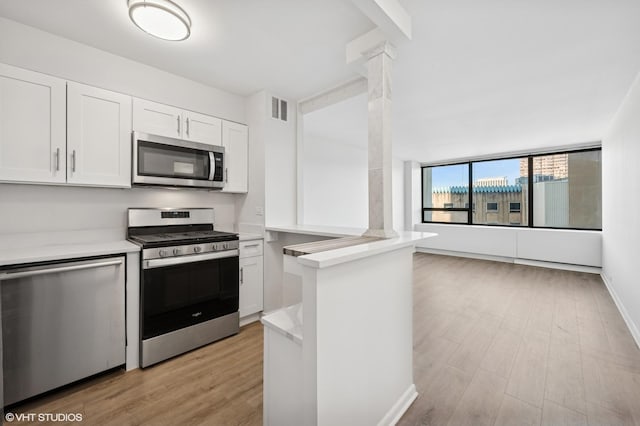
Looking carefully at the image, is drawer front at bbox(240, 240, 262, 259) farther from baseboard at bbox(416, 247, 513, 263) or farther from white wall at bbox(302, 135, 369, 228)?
baseboard at bbox(416, 247, 513, 263)

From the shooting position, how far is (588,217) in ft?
16.9

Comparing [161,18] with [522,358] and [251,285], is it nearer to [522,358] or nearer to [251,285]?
[251,285]

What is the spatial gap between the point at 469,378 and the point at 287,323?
4.94 feet

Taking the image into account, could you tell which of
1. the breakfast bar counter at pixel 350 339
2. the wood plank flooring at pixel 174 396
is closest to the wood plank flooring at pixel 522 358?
the breakfast bar counter at pixel 350 339

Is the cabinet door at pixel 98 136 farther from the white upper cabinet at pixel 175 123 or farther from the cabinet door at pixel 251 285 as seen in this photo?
the cabinet door at pixel 251 285

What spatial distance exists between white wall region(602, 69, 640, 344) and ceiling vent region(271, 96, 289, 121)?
3.32m

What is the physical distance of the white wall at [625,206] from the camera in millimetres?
2490

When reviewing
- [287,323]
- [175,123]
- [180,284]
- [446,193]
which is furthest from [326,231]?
[446,193]

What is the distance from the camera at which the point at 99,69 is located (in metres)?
2.23

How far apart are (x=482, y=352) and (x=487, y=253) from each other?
4315 millimetres

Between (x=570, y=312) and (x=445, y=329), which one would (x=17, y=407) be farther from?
(x=570, y=312)

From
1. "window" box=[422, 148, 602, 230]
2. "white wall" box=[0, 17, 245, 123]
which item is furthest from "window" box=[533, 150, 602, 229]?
"white wall" box=[0, 17, 245, 123]

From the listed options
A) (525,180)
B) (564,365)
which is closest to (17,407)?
(564,365)

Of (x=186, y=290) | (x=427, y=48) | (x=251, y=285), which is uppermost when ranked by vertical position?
(x=427, y=48)
